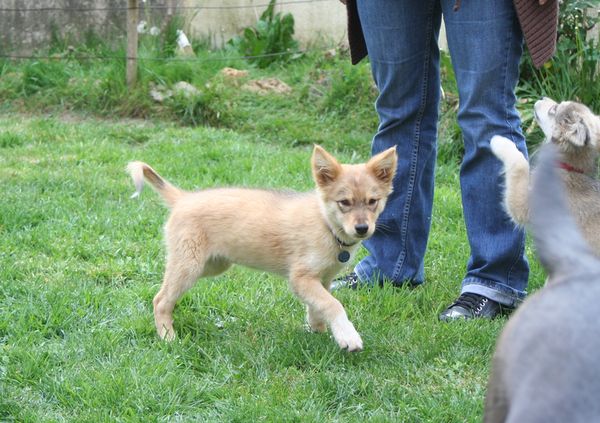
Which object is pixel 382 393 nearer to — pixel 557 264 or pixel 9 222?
pixel 557 264

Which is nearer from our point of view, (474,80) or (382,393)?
(382,393)

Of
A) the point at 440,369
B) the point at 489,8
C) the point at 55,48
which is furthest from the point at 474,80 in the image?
the point at 55,48

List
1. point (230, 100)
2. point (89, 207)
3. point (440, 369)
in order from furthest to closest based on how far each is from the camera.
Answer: point (230, 100), point (89, 207), point (440, 369)

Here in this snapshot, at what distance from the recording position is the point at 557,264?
58.2 inches

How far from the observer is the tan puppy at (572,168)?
3.82 m

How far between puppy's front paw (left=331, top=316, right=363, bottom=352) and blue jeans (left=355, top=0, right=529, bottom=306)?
82cm

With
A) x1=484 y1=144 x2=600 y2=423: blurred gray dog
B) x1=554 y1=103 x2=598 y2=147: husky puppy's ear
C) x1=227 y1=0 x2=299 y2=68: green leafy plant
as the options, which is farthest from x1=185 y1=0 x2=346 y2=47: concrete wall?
x1=484 y1=144 x2=600 y2=423: blurred gray dog

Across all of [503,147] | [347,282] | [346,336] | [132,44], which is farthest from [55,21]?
[346,336]

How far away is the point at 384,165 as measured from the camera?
12.8ft

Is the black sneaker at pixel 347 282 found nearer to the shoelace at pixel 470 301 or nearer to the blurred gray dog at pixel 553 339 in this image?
the shoelace at pixel 470 301

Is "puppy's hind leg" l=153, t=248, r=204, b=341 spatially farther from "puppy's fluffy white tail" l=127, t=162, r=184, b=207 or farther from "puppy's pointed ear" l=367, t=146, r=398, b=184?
"puppy's pointed ear" l=367, t=146, r=398, b=184

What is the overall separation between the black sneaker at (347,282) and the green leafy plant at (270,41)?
208 inches

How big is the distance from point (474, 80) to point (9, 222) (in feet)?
9.02

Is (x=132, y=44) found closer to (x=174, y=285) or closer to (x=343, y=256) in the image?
(x=174, y=285)
